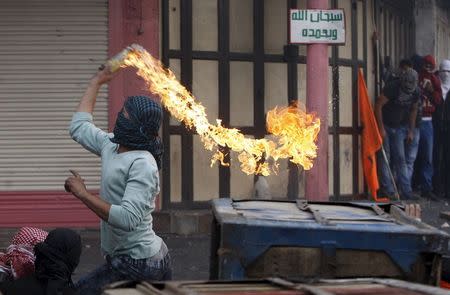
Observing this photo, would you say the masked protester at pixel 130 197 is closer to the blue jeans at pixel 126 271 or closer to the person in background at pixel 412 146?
the blue jeans at pixel 126 271

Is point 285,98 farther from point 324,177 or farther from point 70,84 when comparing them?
→ point 70,84

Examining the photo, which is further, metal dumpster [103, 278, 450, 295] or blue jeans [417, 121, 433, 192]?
blue jeans [417, 121, 433, 192]

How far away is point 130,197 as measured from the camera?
15.7 ft

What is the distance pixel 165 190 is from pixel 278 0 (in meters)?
3.06

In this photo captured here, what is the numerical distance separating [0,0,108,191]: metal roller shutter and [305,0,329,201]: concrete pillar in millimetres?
2530

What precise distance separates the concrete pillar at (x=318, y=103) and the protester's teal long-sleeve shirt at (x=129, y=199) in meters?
6.06

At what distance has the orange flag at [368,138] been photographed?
13.7 meters

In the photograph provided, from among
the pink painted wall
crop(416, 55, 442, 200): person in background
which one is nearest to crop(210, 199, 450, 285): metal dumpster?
the pink painted wall

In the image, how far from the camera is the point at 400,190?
14773 mm

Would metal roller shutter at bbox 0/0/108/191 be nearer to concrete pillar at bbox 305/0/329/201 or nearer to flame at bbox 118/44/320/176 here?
flame at bbox 118/44/320/176

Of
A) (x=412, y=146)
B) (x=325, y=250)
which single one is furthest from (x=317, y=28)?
(x=325, y=250)

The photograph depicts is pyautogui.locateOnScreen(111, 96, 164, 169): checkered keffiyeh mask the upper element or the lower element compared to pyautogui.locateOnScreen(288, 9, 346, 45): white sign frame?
lower

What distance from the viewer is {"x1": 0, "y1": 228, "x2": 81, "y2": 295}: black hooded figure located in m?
5.05

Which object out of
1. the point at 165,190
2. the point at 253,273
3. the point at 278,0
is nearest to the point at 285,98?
the point at 278,0
